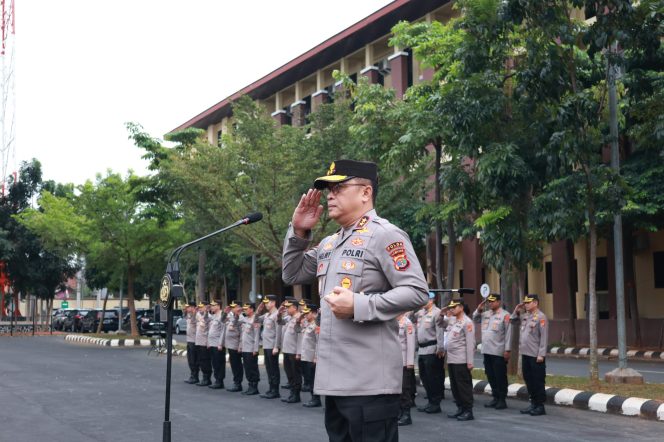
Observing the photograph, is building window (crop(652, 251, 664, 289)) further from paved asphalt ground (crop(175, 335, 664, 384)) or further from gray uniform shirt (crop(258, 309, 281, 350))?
gray uniform shirt (crop(258, 309, 281, 350))

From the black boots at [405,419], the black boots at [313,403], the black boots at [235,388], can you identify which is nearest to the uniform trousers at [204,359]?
the black boots at [235,388]

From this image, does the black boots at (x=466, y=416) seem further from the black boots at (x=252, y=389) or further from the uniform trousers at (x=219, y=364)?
the uniform trousers at (x=219, y=364)

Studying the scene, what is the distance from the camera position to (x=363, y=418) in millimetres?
3566

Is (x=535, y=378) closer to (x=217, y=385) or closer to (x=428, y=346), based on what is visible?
(x=428, y=346)

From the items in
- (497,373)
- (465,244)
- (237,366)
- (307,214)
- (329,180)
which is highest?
(465,244)

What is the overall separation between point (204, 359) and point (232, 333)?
988mm

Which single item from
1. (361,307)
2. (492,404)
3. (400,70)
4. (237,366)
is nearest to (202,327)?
(237,366)

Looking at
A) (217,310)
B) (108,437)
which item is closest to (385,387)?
(108,437)

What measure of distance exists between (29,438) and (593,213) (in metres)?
8.76

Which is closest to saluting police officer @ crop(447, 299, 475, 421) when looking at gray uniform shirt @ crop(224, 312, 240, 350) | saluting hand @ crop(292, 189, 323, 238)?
gray uniform shirt @ crop(224, 312, 240, 350)

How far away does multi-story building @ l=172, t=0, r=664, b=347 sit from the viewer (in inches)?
999

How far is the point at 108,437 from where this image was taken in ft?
29.8

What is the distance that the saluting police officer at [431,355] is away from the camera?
1209 centimetres

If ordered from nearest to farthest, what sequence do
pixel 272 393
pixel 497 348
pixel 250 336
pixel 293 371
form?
pixel 497 348, pixel 293 371, pixel 272 393, pixel 250 336
